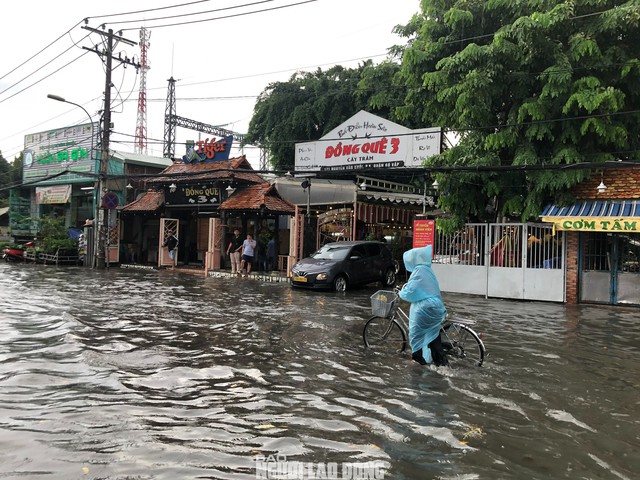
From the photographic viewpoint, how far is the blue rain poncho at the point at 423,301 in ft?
21.1

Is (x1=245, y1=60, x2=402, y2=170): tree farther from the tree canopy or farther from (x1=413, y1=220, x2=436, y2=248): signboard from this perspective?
(x1=413, y1=220, x2=436, y2=248): signboard

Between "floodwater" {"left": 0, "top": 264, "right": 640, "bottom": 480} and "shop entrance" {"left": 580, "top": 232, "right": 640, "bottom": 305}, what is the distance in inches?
168

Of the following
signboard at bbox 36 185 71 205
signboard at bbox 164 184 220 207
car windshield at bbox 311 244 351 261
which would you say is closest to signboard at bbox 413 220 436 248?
car windshield at bbox 311 244 351 261

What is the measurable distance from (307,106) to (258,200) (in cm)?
741

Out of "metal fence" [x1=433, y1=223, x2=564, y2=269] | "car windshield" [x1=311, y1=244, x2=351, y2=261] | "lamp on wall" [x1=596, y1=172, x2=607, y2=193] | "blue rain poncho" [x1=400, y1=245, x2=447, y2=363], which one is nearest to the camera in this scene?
"blue rain poncho" [x1=400, y1=245, x2=447, y2=363]

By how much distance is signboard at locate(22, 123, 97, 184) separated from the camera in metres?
30.5

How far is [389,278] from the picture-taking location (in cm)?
1770

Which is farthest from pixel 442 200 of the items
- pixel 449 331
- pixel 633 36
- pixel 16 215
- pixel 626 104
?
pixel 16 215

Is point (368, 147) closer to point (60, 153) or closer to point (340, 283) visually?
point (340, 283)

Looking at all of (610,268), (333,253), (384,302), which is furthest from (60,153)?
(610,268)

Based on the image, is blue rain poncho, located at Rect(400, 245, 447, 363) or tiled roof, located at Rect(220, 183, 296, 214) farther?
tiled roof, located at Rect(220, 183, 296, 214)

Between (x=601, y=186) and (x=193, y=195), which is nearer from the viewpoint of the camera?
(x=601, y=186)

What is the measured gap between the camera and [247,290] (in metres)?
15.9

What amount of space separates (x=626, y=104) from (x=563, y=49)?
230 cm
